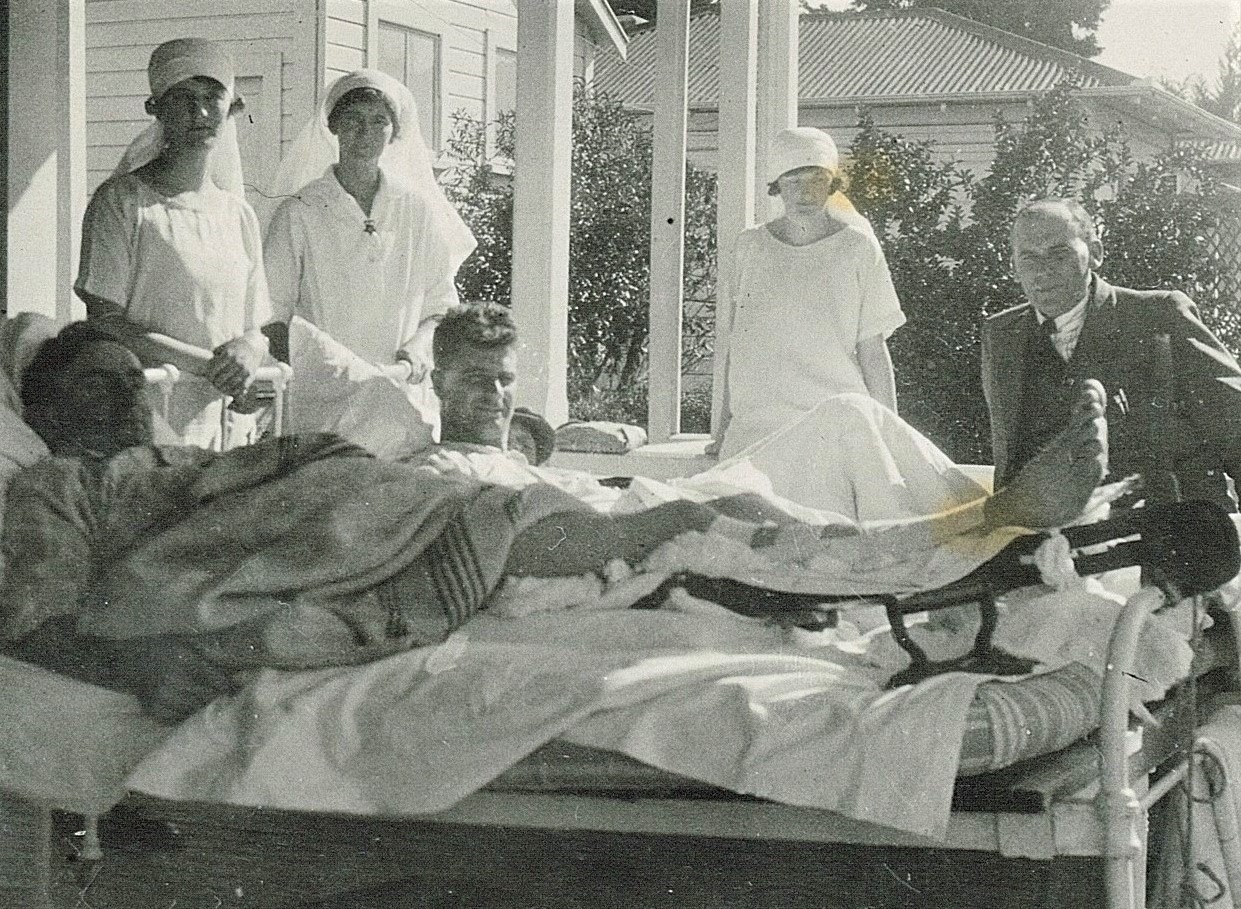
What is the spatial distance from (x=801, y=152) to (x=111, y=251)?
1433 mm

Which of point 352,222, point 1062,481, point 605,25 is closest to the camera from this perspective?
point 1062,481

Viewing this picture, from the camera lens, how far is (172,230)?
125 inches

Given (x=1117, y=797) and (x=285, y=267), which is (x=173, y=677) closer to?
(x=285, y=267)

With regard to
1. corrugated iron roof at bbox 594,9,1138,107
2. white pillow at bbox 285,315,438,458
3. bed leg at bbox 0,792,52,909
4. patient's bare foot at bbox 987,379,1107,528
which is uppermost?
corrugated iron roof at bbox 594,9,1138,107

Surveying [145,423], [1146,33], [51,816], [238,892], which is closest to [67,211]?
[145,423]

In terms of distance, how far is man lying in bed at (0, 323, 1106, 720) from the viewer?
2.62 meters

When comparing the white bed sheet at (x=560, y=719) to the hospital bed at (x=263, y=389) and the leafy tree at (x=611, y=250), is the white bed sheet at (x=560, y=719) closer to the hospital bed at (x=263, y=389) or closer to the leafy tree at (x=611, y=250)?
the hospital bed at (x=263, y=389)

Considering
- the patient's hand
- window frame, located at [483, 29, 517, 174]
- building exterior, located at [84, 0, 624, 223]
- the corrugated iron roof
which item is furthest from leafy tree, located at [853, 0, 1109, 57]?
the patient's hand

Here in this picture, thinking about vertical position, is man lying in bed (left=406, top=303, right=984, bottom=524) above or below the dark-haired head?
below

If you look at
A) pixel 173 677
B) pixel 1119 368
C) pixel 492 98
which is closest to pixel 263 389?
pixel 173 677

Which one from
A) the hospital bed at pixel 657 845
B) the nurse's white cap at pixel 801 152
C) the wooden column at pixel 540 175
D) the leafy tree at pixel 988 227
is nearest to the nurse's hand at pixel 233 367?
the wooden column at pixel 540 175

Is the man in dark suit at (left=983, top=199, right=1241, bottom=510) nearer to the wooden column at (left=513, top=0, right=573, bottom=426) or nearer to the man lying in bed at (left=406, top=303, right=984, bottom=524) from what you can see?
the man lying in bed at (left=406, top=303, right=984, bottom=524)

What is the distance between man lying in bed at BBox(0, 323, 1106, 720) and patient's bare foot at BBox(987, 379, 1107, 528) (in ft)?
0.13

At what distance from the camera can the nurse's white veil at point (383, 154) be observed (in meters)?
3.25
